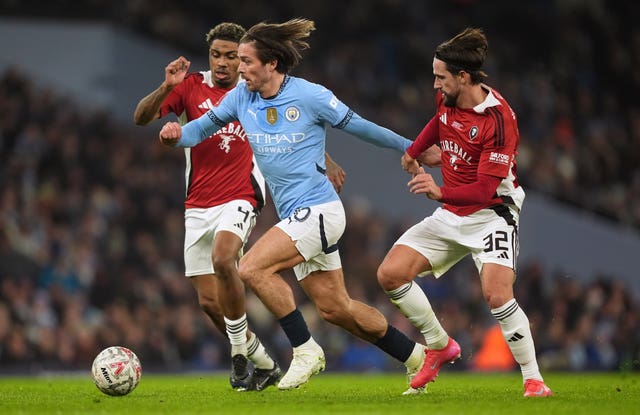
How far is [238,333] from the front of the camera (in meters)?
9.72

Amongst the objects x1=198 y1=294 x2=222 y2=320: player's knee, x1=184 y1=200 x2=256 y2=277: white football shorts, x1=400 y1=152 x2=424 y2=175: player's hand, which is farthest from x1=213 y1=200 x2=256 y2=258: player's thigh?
x1=400 y1=152 x2=424 y2=175: player's hand

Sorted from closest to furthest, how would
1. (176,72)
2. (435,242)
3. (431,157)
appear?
(435,242), (431,157), (176,72)

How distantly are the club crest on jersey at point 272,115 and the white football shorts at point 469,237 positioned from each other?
1.37m

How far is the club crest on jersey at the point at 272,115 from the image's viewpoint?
28.8 feet

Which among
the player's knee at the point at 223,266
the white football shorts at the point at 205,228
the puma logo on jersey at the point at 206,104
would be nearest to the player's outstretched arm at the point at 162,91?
the puma logo on jersey at the point at 206,104

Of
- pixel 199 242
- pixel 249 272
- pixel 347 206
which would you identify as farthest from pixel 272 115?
pixel 347 206

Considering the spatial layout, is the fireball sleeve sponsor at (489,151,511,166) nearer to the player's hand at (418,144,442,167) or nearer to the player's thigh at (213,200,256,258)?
the player's hand at (418,144,442,167)

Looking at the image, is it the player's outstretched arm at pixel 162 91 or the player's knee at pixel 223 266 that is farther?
the player's knee at pixel 223 266

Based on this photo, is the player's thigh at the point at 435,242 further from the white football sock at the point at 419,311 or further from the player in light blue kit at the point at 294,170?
the player in light blue kit at the point at 294,170

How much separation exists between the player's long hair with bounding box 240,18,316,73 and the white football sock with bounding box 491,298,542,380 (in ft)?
7.88

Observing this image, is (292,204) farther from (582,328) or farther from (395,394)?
(582,328)

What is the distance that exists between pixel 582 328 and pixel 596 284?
1.69 metres

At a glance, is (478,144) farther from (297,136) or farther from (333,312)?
(333,312)

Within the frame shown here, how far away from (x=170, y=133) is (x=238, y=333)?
6.36ft
